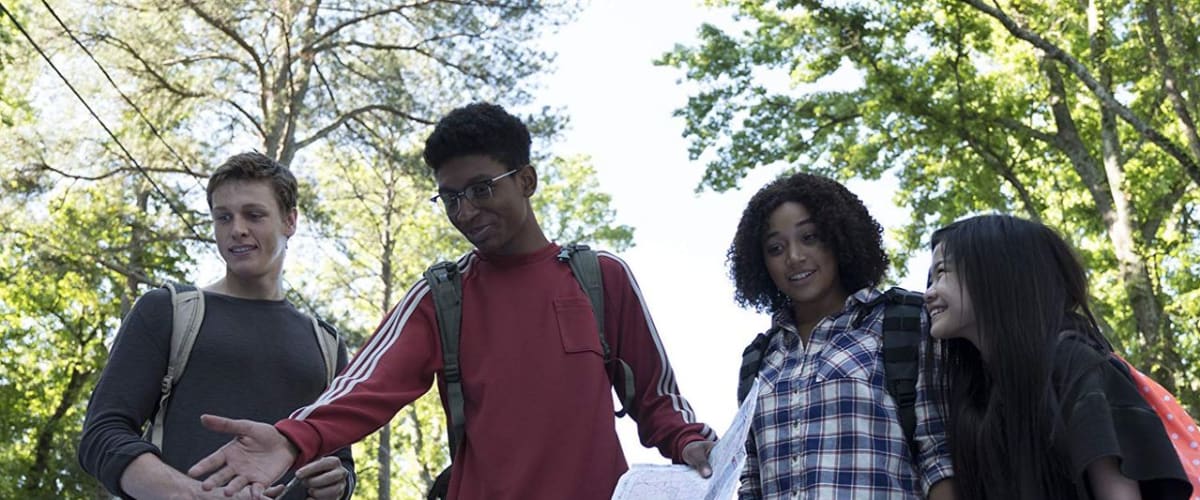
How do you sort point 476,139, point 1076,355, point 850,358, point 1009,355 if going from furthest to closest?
point 476,139
point 850,358
point 1009,355
point 1076,355

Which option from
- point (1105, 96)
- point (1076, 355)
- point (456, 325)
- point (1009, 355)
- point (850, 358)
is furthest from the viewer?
point (1105, 96)

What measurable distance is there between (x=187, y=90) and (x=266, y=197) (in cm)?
1578

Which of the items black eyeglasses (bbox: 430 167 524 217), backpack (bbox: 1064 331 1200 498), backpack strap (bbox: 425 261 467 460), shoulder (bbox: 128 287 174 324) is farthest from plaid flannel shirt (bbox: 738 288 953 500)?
shoulder (bbox: 128 287 174 324)

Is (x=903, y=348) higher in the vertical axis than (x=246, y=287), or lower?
lower

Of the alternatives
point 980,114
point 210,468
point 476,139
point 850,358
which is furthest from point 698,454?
point 980,114

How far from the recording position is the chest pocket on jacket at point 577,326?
12.4ft

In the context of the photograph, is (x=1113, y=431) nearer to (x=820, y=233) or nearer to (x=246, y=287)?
(x=820, y=233)

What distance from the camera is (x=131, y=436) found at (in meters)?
3.75

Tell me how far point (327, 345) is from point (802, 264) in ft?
5.31

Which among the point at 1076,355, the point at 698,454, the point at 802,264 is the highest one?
the point at 802,264

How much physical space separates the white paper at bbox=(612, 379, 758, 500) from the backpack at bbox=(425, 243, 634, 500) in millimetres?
440

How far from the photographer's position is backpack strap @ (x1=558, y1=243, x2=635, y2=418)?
153 inches

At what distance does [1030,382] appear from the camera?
3.26m

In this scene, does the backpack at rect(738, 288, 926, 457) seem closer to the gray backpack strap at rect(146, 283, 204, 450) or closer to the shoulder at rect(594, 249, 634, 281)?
the shoulder at rect(594, 249, 634, 281)
